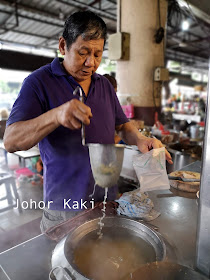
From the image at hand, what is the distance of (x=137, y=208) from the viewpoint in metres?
1.32

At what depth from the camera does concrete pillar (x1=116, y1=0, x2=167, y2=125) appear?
4.11m

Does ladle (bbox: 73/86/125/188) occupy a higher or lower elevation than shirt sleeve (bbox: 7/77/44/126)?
lower

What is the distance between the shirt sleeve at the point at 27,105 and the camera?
125 cm

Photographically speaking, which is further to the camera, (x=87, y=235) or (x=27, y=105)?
(x=27, y=105)

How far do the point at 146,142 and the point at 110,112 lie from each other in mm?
367

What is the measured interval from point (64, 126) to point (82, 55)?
1.53ft

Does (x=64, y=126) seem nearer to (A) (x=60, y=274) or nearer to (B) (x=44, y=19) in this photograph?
(A) (x=60, y=274)

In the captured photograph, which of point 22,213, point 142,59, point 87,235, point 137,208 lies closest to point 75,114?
point 87,235

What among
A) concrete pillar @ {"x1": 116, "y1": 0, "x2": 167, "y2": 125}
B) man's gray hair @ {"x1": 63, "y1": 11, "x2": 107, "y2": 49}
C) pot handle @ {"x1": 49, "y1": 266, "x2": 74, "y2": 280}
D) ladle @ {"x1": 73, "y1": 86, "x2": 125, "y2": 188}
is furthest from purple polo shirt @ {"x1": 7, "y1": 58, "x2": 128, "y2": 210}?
concrete pillar @ {"x1": 116, "y1": 0, "x2": 167, "y2": 125}

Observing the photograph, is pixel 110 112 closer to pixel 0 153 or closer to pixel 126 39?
pixel 126 39

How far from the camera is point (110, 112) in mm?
1700

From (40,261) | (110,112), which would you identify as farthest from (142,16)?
(40,261)

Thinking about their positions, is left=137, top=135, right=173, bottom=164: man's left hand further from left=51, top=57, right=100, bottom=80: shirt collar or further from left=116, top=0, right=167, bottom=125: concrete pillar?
left=116, top=0, right=167, bottom=125: concrete pillar

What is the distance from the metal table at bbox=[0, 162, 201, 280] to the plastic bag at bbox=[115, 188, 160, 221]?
50mm
